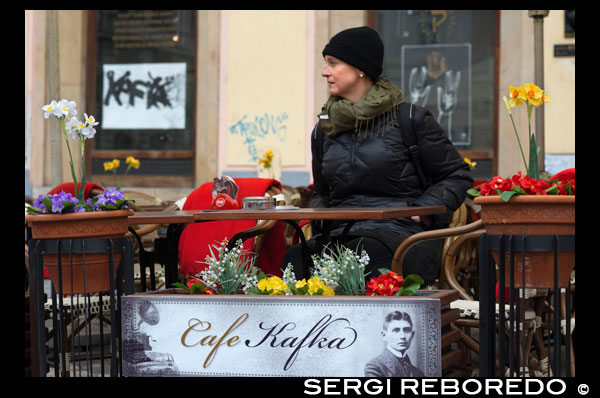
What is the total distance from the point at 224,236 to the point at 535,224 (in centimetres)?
237

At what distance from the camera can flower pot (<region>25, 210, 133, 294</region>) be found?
3.32 metres

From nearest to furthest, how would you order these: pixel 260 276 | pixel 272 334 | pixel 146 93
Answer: pixel 272 334 < pixel 260 276 < pixel 146 93

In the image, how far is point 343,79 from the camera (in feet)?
14.6

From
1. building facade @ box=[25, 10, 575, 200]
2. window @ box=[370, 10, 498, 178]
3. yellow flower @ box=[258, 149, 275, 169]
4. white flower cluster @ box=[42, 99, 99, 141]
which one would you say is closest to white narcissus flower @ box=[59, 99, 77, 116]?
white flower cluster @ box=[42, 99, 99, 141]

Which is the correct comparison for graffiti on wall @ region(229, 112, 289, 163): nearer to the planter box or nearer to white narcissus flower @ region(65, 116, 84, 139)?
white narcissus flower @ region(65, 116, 84, 139)

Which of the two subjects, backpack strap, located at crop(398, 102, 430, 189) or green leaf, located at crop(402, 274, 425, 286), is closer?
green leaf, located at crop(402, 274, 425, 286)

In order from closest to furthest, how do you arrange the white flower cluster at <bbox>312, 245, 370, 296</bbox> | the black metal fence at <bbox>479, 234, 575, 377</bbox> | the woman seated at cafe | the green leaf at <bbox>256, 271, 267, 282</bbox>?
1. the black metal fence at <bbox>479, 234, 575, 377</bbox>
2. the white flower cluster at <bbox>312, 245, 370, 296</bbox>
3. the green leaf at <bbox>256, 271, 267, 282</bbox>
4. the woman seated at cafe

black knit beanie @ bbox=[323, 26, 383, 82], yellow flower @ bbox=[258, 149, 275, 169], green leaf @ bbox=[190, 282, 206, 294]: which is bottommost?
green leaf @ bbox=[190, 282, 206, 294]

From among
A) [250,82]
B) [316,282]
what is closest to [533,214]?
[316,282]

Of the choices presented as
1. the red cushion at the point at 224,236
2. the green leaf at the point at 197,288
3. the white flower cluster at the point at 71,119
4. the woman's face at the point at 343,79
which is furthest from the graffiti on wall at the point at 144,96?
the green leaf at the point at 197,288

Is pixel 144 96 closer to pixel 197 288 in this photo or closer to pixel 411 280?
pixel 197 288

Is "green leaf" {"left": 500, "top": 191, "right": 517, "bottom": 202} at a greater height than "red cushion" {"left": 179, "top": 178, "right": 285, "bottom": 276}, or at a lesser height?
greater
